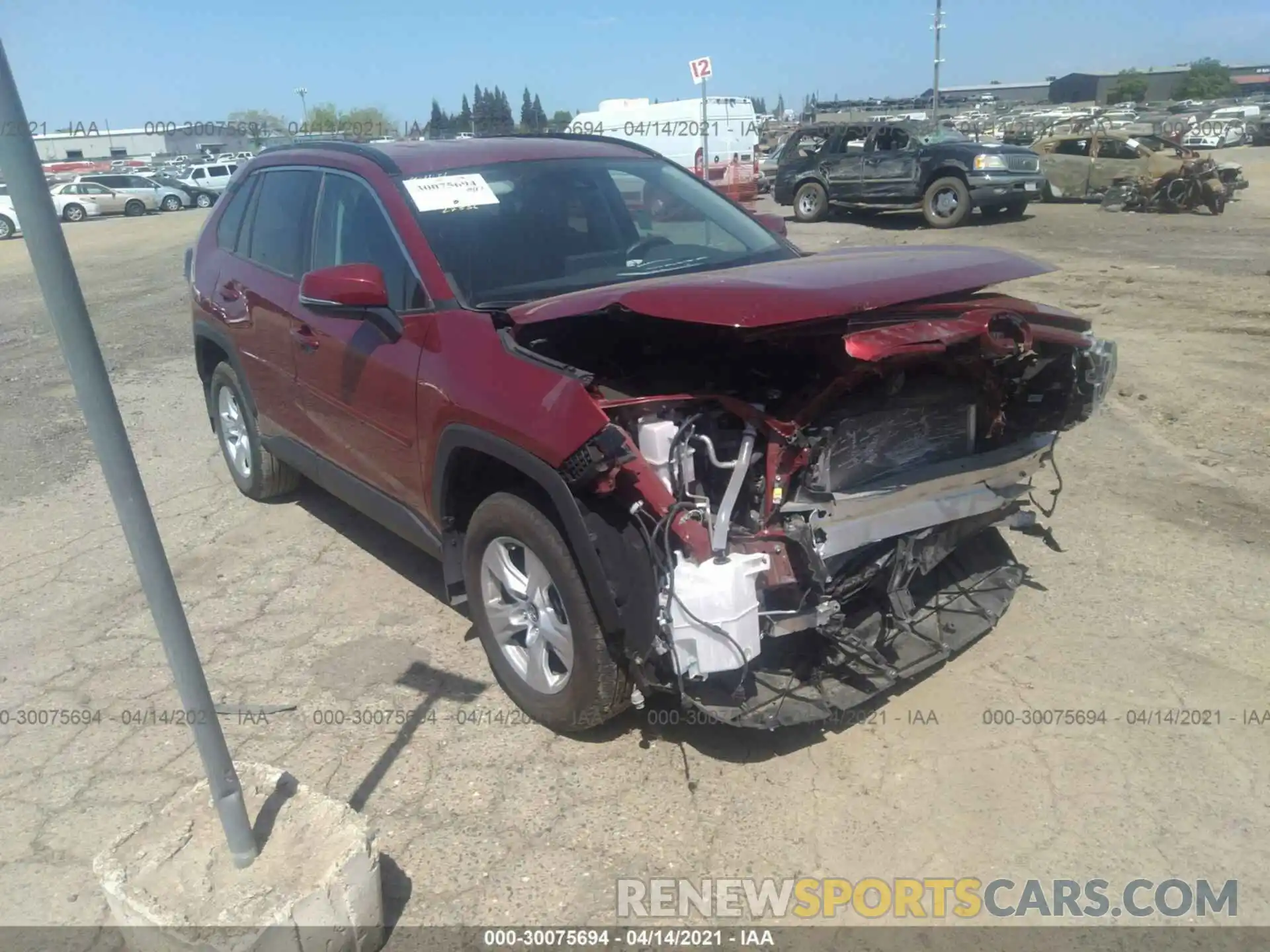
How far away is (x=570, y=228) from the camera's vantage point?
13.1 feet

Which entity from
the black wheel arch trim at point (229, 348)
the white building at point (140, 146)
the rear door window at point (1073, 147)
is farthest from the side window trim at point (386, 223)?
the white building at point (140, 146)

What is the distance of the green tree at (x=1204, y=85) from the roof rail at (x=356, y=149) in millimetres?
99016

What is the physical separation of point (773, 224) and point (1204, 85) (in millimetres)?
104186

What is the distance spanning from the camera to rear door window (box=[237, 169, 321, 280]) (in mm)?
4461

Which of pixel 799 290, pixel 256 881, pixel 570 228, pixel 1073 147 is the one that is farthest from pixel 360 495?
pixel 1073 147

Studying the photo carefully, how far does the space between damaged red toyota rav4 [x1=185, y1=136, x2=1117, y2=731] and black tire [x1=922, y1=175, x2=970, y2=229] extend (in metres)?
13.7

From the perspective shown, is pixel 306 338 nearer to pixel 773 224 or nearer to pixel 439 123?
pixel 773 224

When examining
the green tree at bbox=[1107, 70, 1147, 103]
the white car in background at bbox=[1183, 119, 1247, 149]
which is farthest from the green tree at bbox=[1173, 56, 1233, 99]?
the white car in background at bbox=[1183, 119, 1247, 149]

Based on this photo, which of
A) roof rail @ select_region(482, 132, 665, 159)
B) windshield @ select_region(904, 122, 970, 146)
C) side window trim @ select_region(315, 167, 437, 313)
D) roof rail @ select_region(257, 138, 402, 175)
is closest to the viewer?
side window trim @ select_region(315, 167, 437, 313)

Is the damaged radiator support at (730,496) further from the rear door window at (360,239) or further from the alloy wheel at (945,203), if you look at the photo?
the alloy wheel at (945,203)

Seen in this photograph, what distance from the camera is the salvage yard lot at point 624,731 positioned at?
2814mm

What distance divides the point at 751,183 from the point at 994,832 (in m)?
21.7

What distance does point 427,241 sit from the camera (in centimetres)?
363

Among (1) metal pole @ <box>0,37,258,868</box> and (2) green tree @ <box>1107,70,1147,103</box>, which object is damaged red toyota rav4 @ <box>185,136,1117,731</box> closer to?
(1) metal pole @ <box>0,37,258,868</box>
